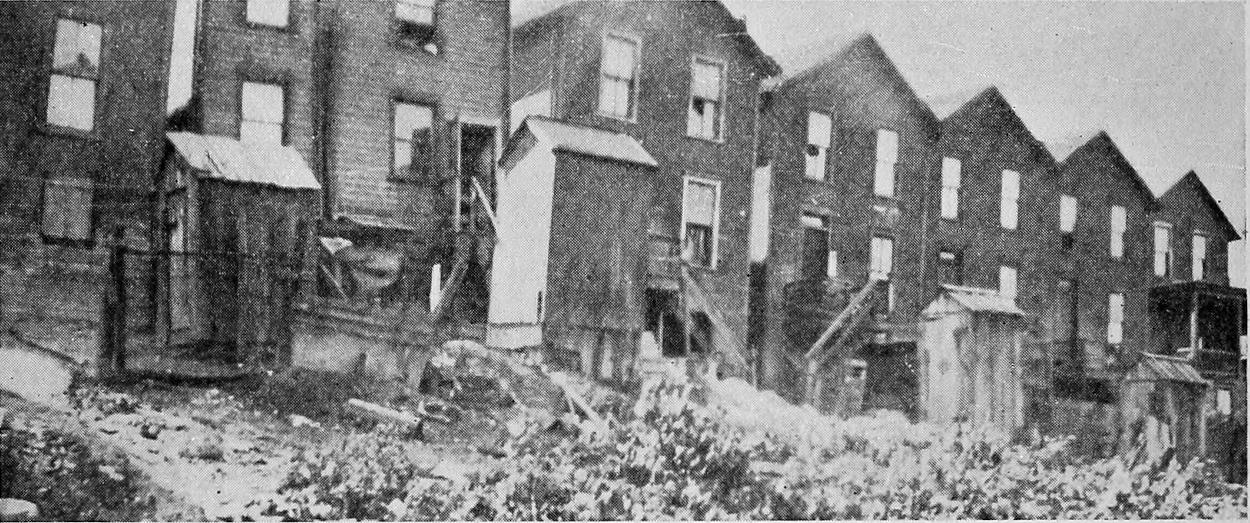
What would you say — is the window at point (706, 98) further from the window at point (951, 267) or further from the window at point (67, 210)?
the window at point (67, 210)

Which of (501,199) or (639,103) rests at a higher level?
(639,103)

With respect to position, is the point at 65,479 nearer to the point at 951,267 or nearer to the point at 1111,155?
the point at 951,267

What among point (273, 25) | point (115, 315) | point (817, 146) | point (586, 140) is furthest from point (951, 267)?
point (115, 315)

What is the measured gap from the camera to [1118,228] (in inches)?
267

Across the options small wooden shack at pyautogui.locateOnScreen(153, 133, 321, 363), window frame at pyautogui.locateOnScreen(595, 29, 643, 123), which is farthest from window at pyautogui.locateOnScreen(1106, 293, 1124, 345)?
small wooden shack at pyautogui.locateOnScreen(153, 133, 321, 363)

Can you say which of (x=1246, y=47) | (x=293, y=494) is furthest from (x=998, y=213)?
(x=293, y=494)

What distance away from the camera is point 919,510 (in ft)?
18.7

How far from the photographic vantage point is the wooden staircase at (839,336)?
5918 millimetres

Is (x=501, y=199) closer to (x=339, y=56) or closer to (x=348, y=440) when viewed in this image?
(x=339, y=56)

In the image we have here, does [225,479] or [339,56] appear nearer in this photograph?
[225,479]

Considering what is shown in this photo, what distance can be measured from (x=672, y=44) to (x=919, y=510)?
2703 mm

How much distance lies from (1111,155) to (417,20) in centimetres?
406

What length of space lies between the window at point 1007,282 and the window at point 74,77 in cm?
473

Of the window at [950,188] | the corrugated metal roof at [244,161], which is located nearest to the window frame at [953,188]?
the window at [950,188]
